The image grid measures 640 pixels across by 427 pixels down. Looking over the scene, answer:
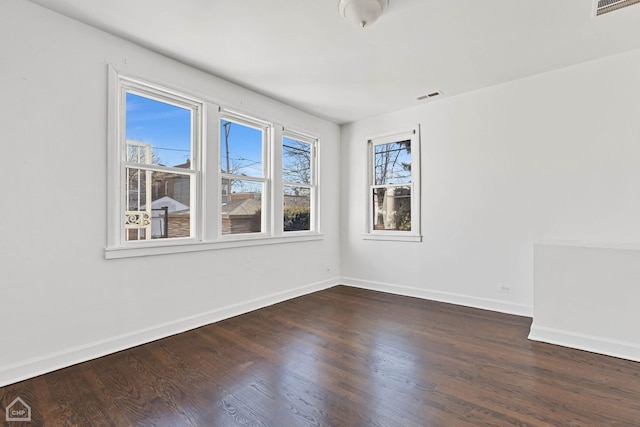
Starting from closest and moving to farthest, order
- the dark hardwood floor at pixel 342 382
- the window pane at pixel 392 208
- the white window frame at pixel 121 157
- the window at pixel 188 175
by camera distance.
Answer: the dark hardwood floor at pixel 342 382 → the white window frame at pixel 121 157 → the window at pixel 188 175 → the window pane at pixel 392 208

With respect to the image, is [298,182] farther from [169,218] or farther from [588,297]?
[588,297]

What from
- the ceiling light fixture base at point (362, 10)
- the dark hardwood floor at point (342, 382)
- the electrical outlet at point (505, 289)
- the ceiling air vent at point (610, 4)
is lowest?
the dark hardwood floor at point (342, 382)

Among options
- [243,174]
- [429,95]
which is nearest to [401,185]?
[429,95]

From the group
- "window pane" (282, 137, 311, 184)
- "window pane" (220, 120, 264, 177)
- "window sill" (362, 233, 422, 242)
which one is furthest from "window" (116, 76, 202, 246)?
"window sill" (362, 233, 422, 242)

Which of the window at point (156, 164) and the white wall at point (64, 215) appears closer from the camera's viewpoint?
the white wall at point (64, 215)

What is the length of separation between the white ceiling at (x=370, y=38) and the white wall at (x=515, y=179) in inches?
13.0

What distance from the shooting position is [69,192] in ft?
7.81

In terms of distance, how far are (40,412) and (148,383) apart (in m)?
0.55

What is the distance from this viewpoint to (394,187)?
15.2 ft

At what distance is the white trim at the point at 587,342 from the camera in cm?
246

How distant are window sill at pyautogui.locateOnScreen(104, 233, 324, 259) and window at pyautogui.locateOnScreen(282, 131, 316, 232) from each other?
31 centimetres

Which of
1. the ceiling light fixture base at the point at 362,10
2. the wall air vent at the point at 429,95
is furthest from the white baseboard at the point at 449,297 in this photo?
the ceiling light fixture base at the point at 362,10

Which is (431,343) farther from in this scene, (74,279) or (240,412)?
(74,279)

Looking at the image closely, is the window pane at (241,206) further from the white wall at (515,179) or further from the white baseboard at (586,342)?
the white baseboard at (586,342)
